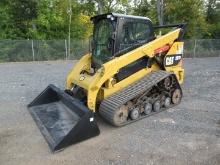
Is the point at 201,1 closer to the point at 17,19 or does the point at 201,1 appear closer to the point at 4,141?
the point at 17,19

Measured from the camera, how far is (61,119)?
595 centimetres

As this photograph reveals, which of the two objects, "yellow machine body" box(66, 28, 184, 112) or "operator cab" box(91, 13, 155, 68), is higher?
"operator cab" box(91, 13, 155, 68)

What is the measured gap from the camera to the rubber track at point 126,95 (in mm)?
5728

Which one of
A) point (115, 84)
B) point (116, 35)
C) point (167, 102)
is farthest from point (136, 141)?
point (116, 35)

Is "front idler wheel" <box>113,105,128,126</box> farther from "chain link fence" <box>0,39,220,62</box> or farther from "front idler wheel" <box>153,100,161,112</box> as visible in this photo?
"chain link fence" <box>0,39,220,62</box>

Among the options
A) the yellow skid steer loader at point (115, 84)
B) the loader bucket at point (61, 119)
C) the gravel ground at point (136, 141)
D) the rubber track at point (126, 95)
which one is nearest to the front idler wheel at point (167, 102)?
the yellow skid steer loader at point (115, 84)

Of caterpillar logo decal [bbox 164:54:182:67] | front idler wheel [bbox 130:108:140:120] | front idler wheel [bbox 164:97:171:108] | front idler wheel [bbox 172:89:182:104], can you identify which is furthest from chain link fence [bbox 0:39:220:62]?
front idler wheel [bbox 130:108:140:120]

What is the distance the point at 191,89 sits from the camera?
9281 mm

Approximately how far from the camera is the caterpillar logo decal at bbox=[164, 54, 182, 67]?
24.4 feet

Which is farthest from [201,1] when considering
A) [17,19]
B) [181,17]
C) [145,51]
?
[145,51]

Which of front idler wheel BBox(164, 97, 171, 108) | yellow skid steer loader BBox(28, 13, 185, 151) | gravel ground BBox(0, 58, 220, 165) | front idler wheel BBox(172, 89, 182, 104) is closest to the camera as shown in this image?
gravel ground BBox(0, 58, 220, 165)

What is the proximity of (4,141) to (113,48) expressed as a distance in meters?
3.04

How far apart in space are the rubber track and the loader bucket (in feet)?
1.49

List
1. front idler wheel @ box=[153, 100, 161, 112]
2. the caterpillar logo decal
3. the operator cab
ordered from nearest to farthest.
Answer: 1. the operator cab
2. front idler wheel @ box=[153, 100, 161, 112]
3. the caterpillar logo decal
